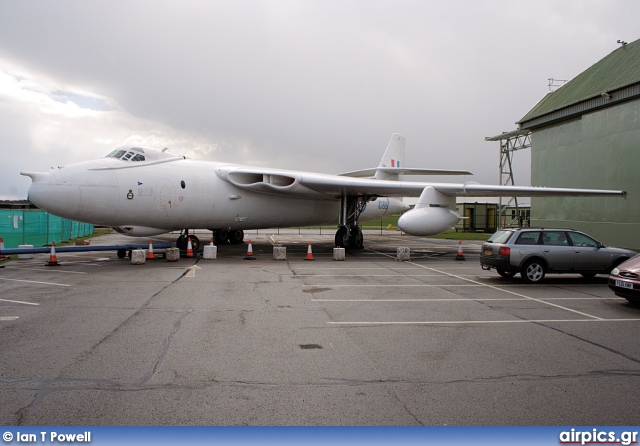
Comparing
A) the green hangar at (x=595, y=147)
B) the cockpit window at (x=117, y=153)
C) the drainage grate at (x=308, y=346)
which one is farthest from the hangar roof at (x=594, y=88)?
the cockpit window at (x=117, y=153)

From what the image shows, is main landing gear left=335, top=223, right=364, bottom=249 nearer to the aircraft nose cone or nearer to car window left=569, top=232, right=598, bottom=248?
the aircraft nose cone

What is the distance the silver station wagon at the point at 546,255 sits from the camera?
424 inches

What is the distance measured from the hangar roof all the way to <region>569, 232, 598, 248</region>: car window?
11104 millimetres

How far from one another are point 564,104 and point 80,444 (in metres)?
26.0

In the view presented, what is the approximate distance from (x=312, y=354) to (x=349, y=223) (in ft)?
49.5

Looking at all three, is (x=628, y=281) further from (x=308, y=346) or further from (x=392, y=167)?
(x=392, y=167)

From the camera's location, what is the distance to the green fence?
55.7 feet

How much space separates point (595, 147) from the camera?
21.5 meters

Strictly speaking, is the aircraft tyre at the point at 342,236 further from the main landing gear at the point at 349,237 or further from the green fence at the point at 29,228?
the green fence at the point at 29,228

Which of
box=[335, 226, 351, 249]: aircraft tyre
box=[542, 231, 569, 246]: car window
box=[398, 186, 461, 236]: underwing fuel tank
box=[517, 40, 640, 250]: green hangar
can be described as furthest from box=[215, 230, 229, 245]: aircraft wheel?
box=[517, 40, 640, 250]: green hangar

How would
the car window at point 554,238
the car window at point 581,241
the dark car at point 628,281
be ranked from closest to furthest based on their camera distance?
the dark car at point 628,281
the car window at point 554,238
the car window at point 581,241

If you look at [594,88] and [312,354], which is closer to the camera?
[312,354]

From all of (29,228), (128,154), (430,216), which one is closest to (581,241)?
(430,216)

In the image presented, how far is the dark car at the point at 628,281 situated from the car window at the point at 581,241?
2.72 meters
